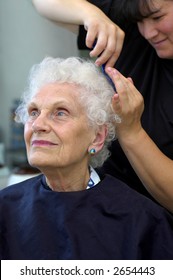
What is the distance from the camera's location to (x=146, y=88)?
1.62 m

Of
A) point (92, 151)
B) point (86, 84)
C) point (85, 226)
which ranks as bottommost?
point (85, 226)

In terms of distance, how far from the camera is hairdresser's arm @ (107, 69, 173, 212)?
1.37 metres

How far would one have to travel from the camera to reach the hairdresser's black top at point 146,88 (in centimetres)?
155

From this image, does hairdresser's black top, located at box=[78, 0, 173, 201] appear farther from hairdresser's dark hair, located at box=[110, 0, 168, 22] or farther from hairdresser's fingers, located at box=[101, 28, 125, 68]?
hairdresser's fingers, located at box=[101, 28, 125, 68]

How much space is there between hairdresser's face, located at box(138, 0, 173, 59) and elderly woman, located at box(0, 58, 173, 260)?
0.86 ft

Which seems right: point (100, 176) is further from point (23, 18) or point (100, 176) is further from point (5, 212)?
point (23, 18)

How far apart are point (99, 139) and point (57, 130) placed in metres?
0.20

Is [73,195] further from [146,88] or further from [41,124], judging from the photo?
[146,88]

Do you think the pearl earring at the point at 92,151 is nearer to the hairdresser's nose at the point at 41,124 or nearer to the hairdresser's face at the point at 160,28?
the hairdresser's nose at the point at 41,124

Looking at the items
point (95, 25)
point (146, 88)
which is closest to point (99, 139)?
point (146, 88)

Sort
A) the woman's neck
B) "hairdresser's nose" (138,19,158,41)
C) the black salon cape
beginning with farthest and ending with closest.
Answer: "hairdresser's nose" (138,19,158,41)
the woman's neck
the black salon cape

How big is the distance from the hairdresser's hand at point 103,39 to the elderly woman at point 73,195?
6 cm

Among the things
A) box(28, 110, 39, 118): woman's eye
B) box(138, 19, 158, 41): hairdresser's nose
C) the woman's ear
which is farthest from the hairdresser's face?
box(28, 110, 39, 118): woman's eye
